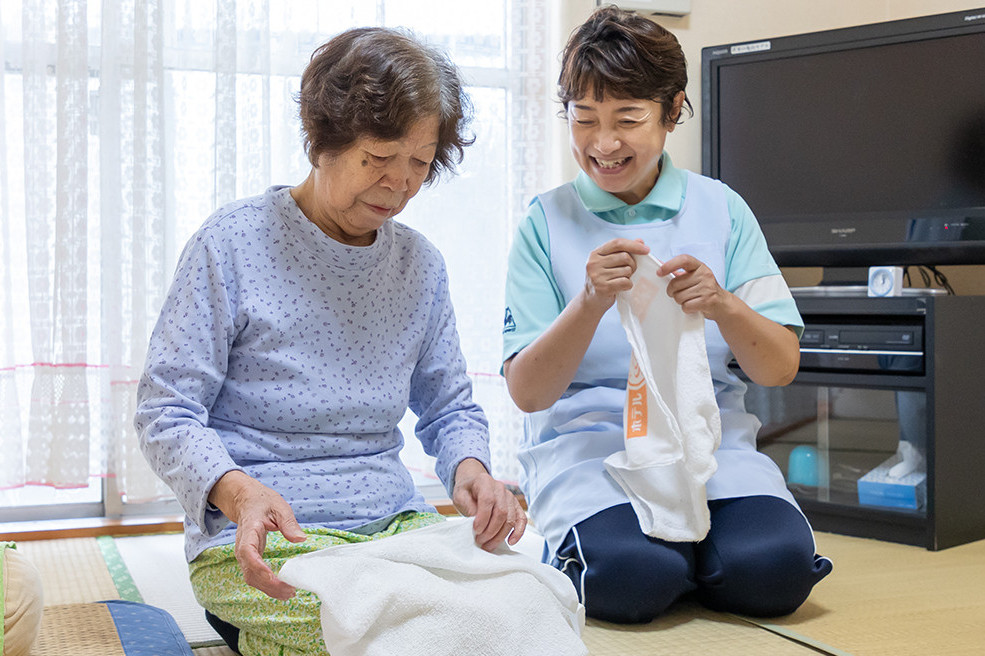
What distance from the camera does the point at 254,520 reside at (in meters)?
1.05

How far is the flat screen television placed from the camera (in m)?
2.56

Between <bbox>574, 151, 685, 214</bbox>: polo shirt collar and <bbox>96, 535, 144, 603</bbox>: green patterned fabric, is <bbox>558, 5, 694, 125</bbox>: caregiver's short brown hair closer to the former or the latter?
<bbox>574, 151, 685, 214</bbox>: polo shirt collar

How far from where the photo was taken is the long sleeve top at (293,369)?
1.23 meters

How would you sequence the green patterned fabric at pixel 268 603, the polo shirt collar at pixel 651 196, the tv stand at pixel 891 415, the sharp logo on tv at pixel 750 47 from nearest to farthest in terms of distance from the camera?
1. the green patterned fabric at pixel 268 603
2. the polo shirt collar at pixel 651 196
3. the tv stand at pixel 891 415
4. the sharp logo on tv at pixel 750 47

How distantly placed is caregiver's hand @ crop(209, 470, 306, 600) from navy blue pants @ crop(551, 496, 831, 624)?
2.10 ft

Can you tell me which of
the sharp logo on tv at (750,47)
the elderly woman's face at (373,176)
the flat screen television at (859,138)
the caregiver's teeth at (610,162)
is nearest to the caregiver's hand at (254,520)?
the elderly woman's face at (373,176)

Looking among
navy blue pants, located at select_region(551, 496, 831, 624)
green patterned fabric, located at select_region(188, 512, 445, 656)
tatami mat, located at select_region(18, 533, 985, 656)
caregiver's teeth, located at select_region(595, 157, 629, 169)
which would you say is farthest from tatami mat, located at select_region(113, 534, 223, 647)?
caregiver's teeth, located at select_region(595, 157, 629, 169)

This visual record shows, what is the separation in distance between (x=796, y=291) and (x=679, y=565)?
47.8 inches

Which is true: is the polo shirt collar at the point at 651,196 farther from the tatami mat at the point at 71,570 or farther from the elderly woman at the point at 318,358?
the tatami mat at the point at 71,570

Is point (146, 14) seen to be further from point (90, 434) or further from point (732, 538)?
point (732, 538)

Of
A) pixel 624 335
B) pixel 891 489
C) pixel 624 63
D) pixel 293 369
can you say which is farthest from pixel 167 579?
pixel 891 489

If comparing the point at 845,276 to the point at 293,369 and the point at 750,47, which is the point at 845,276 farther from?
the point at 293,369

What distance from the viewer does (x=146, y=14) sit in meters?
2.46

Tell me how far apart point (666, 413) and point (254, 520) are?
72 cm
